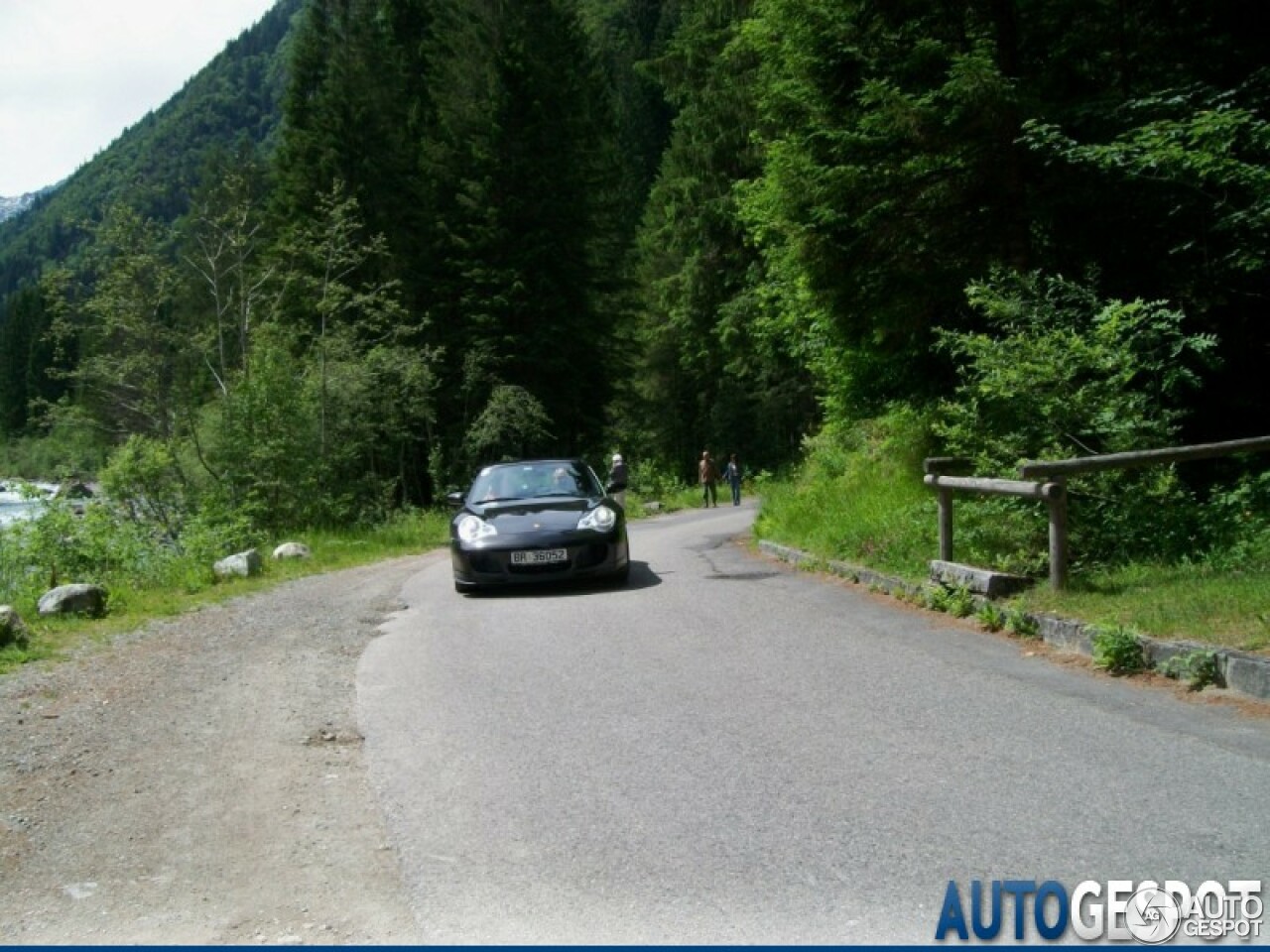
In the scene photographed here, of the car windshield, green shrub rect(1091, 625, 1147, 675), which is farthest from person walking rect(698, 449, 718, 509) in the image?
green shrub rect(1091, 625, 1147, 675)

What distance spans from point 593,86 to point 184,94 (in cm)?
17127

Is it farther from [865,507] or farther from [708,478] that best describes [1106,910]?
[708,478]

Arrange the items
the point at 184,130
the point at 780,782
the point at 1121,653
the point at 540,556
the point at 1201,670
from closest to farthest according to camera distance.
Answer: the point at 780,782
the point at 1201,670
the point at 1121,653
the point at 540,556
the point at 184,130

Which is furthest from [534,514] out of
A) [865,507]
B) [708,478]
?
[708,478]

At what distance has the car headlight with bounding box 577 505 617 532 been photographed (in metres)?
12.1

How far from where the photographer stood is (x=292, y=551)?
61.7 ft

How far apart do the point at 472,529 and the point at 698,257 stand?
27.8 meters

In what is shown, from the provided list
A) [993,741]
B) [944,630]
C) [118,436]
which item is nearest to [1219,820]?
[993,741]

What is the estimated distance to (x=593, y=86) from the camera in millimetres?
48438

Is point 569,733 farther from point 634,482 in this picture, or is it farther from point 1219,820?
point 634,482

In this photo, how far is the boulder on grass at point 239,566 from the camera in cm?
1606

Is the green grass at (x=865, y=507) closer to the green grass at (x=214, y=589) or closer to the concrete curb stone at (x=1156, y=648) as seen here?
the concrete curb stone at (x=1156, y=648)

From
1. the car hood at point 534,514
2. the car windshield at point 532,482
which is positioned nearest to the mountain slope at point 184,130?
the car windshield at point 532,482

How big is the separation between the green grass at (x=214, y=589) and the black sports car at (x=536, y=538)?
137 inches
